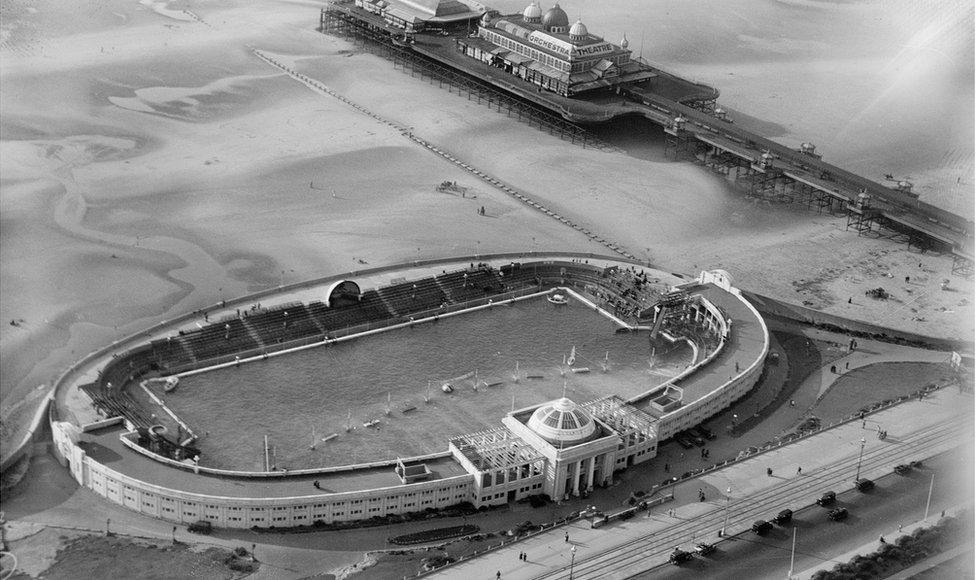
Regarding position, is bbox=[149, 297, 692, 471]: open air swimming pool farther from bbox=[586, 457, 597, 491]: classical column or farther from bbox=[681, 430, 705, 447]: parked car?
bbox=[586, 457, 597, 491]: classical column

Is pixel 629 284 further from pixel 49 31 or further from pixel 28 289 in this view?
pixel 49 31

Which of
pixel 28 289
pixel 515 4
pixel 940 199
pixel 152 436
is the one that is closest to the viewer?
pixel 152 436

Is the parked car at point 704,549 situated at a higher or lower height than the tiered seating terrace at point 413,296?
lower

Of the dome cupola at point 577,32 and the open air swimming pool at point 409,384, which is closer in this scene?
the open air swimming pool at point 409,384

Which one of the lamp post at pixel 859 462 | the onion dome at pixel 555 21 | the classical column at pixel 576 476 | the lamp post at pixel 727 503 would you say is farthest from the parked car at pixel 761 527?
the onion dome at pixel 555 21

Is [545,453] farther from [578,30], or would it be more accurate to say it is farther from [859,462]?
[578,30]

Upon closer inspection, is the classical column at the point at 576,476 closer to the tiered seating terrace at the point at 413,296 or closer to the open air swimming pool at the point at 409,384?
the open air swimming pool at the point at 409,384

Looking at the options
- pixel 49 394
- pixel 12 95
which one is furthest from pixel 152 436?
pixel 12 95

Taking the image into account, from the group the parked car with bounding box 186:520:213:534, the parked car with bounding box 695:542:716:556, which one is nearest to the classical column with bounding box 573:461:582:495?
the parked car with bounding box 695:542:716:556
